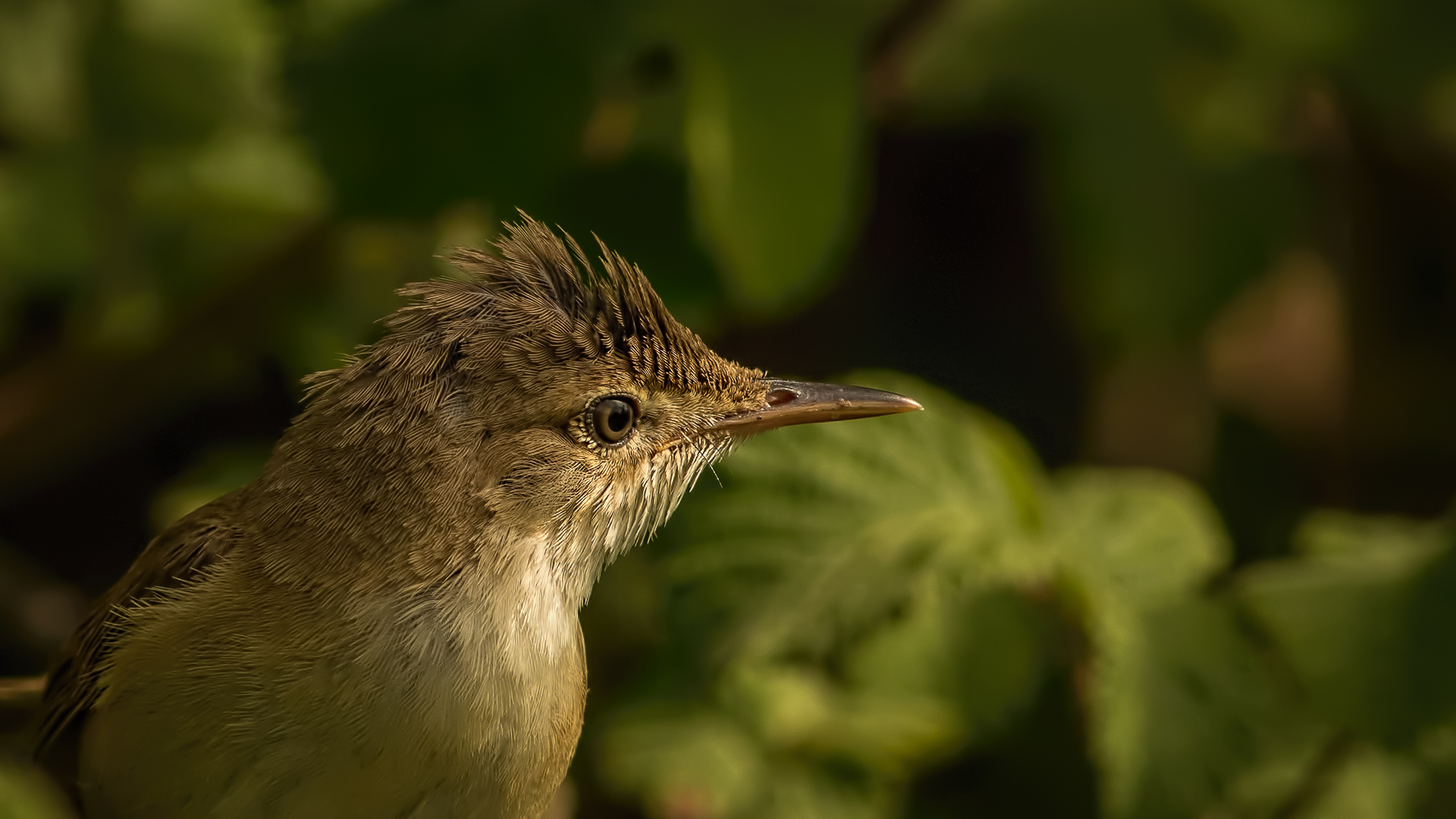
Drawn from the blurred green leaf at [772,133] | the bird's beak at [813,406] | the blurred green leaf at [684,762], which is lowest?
the blurred green leaf at [684,762]

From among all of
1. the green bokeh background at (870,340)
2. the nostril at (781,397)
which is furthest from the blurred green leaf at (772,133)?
the nostril at (781,397)

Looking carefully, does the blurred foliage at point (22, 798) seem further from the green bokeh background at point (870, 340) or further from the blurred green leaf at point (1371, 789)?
the blurred green leaf at point (1371, 789)

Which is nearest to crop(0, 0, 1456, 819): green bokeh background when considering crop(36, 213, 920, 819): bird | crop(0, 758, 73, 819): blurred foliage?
crop(0, 758, 73, 819): blurred foliage

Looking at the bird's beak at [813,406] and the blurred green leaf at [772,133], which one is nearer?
the bird's beak at [813,406]

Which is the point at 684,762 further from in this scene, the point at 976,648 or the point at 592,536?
the point at 592,536

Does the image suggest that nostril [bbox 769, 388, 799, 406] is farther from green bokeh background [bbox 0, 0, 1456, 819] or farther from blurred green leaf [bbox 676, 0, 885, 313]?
blurred green leaf [bbox 676, 0, 885, 313]

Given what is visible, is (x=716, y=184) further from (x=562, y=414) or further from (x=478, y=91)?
(x=562, y=414)

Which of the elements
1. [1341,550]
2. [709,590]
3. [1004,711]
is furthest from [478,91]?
[1341,550]
